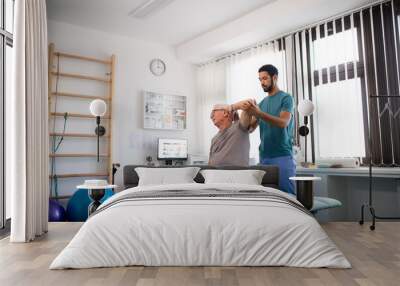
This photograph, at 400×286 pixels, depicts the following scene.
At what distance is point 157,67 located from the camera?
6.19 meters

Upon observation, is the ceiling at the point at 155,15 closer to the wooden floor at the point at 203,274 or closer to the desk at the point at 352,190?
the desk at the point at 352,190

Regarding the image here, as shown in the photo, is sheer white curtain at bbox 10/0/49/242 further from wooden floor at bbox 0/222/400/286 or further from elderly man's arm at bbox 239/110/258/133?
elderly man's arm at bbox 239/110/258/133

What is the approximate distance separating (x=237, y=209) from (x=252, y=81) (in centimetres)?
372

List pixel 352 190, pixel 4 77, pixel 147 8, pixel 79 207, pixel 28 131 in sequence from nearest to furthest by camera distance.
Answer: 1. pixel 28 131
2. pixel 4 77
3. pixel 79 207
4. pixel 352 190
5. pixel 147 8

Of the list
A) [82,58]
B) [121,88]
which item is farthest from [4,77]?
[121,88]

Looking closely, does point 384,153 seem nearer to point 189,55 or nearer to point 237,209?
point 237,209

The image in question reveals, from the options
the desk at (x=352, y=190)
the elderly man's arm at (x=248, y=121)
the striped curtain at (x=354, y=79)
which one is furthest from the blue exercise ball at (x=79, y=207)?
the striped curtain at (x=354, y=79)

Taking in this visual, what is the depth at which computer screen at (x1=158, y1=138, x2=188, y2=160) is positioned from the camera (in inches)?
227

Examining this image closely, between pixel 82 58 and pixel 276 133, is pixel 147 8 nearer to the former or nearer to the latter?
pixel 82 58

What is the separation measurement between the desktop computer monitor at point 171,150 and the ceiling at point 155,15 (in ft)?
5.94

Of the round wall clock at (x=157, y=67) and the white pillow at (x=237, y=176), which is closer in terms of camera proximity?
the white pillow at (x=237, y=176)

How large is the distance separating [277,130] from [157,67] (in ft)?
10.9

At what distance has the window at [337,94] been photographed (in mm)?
4391

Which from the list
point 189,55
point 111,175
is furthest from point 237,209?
point 189,55
